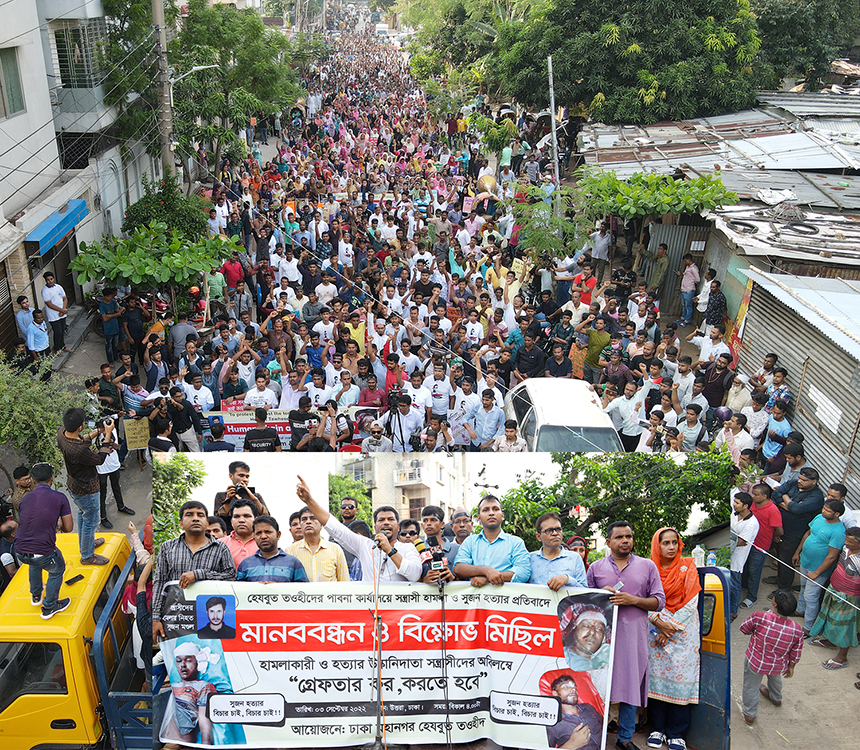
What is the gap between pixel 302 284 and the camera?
14578 mm

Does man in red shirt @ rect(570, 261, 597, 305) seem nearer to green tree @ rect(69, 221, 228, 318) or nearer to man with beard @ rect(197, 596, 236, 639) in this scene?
green tree @ rect(69, 221, 228, 318)

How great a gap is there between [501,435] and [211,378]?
11.8 feet

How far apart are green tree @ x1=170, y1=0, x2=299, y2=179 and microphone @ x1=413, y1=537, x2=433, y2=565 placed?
52.8ft

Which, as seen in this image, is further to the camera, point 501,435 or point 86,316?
point 86,316

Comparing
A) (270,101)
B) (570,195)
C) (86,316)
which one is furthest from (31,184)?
(270,101)

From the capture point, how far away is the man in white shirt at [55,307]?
1302 cm

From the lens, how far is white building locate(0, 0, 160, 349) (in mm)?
13883

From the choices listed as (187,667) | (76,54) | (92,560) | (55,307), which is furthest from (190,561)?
(76,54)

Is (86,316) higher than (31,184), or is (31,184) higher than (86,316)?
(31,184)

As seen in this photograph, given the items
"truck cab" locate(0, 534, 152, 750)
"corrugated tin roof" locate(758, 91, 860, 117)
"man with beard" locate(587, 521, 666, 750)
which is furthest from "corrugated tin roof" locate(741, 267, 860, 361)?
"corrugated tin roof" locate(758, 91, 860, 117)

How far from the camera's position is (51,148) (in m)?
15.9

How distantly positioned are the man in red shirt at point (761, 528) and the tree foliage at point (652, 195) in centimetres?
761

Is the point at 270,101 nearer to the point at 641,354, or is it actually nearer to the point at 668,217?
the point at 668,217

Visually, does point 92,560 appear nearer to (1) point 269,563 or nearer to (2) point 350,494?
(1) point 269,563
